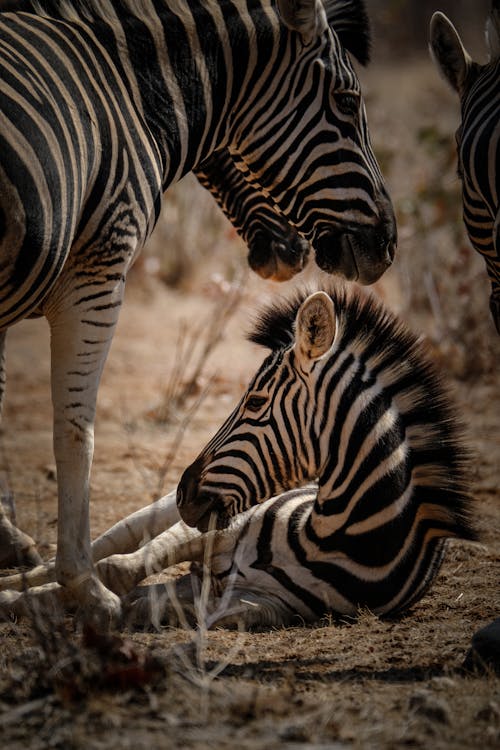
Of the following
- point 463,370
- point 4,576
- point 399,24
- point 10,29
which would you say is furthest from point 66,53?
point 399,24

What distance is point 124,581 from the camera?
A: 438 cm

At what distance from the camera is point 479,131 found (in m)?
4.29

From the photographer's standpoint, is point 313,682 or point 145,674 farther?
point 313,682

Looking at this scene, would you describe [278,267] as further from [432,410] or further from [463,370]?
[463,370]

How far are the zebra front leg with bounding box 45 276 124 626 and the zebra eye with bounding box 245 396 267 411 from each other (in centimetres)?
81

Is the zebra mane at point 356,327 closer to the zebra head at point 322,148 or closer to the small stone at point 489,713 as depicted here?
the zebra head at point 322,148

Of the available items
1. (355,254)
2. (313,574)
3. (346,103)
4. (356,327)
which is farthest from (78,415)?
(346,103)

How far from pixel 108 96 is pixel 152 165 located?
1.13 feet

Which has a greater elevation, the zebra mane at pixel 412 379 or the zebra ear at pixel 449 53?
the zebra ear at pixel 449 53

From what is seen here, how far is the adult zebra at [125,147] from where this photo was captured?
348 cm

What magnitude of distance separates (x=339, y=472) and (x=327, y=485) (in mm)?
86

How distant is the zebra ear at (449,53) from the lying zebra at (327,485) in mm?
1330

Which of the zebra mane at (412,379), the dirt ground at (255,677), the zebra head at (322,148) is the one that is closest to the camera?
the dirt ground at (255,677)

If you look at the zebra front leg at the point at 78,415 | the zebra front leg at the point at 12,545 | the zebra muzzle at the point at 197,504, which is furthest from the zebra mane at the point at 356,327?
the zebra front leg at the point at 12,545
